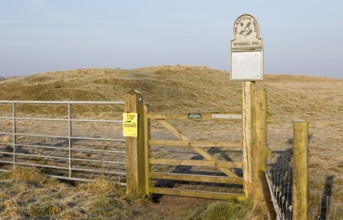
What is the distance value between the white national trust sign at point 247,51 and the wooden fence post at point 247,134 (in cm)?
23

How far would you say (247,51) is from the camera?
25.4ft

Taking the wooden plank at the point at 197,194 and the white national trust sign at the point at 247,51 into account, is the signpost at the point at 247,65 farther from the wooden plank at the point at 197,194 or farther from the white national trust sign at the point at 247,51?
the wooden plank at the point at 197,194

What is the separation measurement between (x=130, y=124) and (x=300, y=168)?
519cm

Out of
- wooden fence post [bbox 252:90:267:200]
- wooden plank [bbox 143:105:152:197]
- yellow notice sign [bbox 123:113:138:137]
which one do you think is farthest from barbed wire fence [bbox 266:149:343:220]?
yellow notice sign [bbox 123:113:138:137]

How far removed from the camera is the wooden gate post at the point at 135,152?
880 centimetres

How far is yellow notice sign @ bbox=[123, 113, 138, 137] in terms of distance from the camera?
8789 millimetres

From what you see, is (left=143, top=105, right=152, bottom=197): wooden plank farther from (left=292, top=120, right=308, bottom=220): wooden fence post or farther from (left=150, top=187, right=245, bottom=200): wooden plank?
(left=292, top=120, right=308, bottom=220): wooden fence post

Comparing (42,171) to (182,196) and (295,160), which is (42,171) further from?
(295,160)

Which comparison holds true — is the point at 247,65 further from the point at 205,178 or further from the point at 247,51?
Result: the point at 205,178

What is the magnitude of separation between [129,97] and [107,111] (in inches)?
778

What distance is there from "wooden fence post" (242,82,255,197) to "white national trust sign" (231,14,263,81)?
23 cm

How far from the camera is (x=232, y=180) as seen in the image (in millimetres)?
8141

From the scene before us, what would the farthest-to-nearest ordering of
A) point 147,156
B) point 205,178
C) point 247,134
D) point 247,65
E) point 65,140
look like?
point 65,140, point 147,156, point 205,178, point 247,134, point 247,65

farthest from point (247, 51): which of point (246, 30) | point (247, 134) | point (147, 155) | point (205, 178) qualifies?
point (147, 155)
